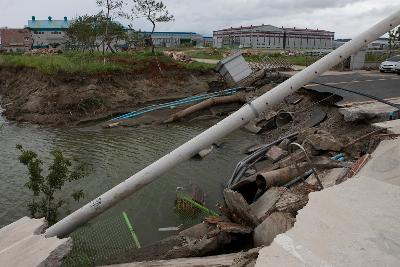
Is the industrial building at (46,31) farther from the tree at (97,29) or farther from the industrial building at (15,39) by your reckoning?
the tree at (97,29)

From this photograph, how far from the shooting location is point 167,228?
31.6ft

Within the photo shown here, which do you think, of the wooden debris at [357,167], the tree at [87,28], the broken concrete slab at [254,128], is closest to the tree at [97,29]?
the tree at [87,28]

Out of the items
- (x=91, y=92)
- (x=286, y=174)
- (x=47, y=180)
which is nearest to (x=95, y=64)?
(x=91, y=92)

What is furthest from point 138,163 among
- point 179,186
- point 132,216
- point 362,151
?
point 362,151

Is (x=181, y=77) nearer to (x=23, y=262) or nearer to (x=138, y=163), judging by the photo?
(x=138, y=163)

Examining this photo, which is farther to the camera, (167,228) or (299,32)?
(299,32)

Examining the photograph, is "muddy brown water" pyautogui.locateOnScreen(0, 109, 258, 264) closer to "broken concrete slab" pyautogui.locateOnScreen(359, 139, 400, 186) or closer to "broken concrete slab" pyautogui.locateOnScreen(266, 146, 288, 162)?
"broken concrete slab" pyautogui.locateOnScreen(266, 146, 288, 162)

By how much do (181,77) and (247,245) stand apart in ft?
74.7

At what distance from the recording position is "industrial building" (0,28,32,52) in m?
77.1

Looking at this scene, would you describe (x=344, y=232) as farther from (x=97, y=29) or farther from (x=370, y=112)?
(x=97, y=29)

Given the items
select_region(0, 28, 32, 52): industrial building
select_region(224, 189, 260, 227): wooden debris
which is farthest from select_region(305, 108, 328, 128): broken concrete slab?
select_region(0, 28, 32, 52): industrial building

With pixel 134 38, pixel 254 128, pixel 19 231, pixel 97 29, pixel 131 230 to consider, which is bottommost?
pixel 131 230

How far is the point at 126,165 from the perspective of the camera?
47.8ft

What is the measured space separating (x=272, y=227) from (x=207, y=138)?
8.81 feet
